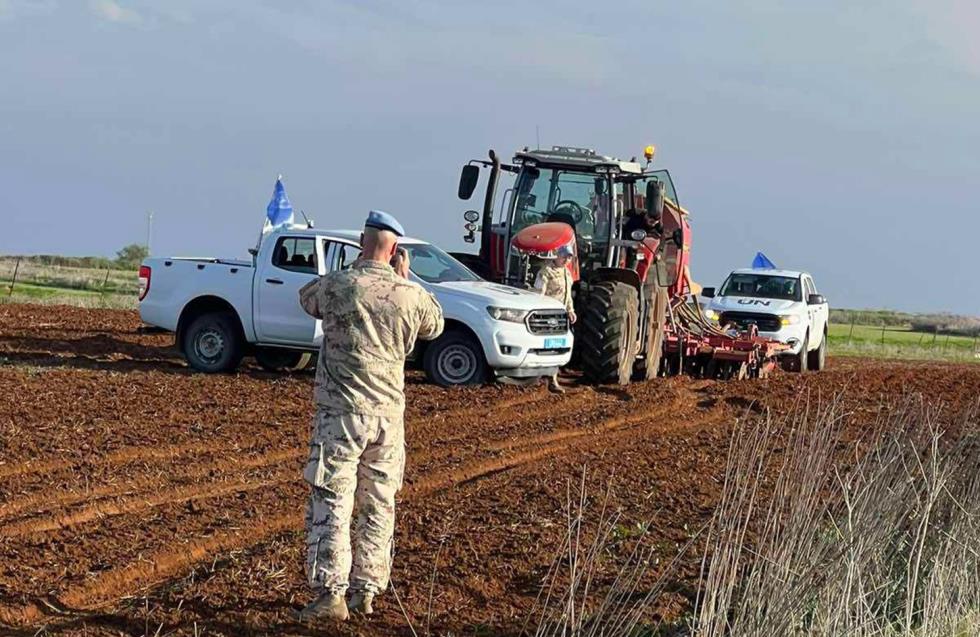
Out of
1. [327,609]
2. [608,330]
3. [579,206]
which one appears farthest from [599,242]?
[327,609]

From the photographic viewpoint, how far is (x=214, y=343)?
16656mm

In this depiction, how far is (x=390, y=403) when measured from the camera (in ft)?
22.5

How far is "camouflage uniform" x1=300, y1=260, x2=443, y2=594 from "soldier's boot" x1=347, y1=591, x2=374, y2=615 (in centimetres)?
3

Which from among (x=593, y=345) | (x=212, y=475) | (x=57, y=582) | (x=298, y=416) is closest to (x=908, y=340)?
(x=593, y=345)

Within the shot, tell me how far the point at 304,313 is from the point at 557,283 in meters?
2.80

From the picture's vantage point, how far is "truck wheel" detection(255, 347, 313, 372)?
57.4 feet

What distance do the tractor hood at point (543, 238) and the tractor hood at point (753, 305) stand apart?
6.87 meters

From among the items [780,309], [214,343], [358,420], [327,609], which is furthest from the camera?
[780,309]

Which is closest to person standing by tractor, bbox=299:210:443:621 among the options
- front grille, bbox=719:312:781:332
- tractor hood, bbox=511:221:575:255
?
tractor hood, bbox=511:221:575:255

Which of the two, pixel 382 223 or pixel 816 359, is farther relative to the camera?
pixel 816 359

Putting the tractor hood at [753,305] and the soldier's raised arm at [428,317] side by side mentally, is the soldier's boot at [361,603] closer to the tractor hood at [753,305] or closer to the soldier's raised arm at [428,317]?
the soldier's raised arm at [428,317]

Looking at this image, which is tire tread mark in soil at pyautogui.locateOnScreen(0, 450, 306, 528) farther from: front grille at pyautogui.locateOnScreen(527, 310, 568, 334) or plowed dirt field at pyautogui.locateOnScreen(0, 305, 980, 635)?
front grille at pyautogui.locateOnScreen(527, 310, 568, 334)

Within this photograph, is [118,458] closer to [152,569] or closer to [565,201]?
[152,569]

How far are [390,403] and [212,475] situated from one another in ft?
12.3
